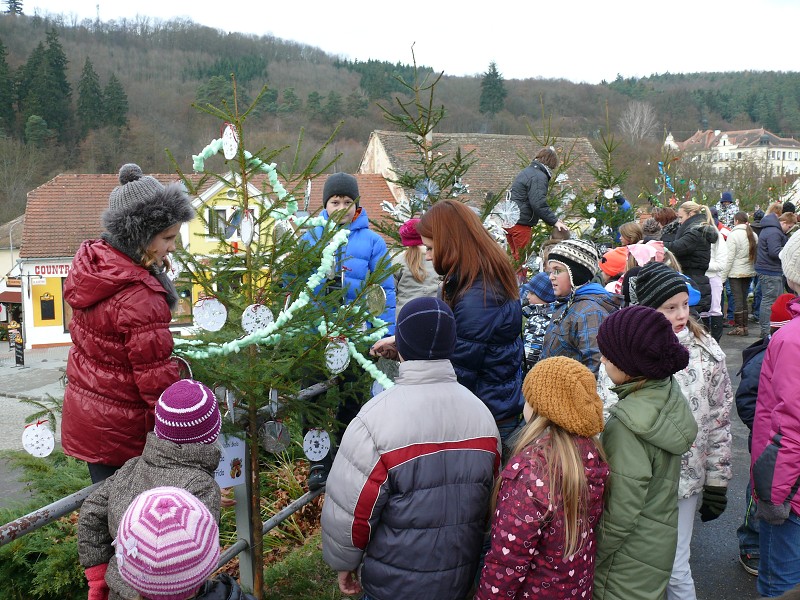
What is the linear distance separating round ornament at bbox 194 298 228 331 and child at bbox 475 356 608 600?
1312 millimetres

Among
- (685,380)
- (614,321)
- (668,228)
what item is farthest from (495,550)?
(668,228)

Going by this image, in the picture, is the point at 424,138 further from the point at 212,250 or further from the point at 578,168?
the point at 578,168

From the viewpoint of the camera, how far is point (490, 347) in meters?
3.51

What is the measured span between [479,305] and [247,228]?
3.84ft

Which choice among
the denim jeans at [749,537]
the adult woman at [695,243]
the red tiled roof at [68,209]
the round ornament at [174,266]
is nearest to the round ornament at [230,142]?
the round ornament at [174,266]

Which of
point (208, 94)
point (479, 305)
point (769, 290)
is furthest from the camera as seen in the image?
point (208, 94)

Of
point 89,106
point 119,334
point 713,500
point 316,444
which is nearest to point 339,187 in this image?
point 316,444

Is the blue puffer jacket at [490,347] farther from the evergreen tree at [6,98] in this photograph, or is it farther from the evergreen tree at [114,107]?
the evergreen tree at [114,107]

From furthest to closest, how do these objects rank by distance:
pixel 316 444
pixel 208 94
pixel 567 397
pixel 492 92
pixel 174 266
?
1. pixel 492 92
2. pixel 208 94
3. pixel 316 444
4. pixel 174 266
5. pixel 567 397

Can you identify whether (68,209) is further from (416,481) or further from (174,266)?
(416,481)

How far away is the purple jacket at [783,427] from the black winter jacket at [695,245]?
539cm

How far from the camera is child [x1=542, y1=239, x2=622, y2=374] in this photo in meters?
3.86

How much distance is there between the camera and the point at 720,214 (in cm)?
1529

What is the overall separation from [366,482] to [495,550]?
1.71 ft
